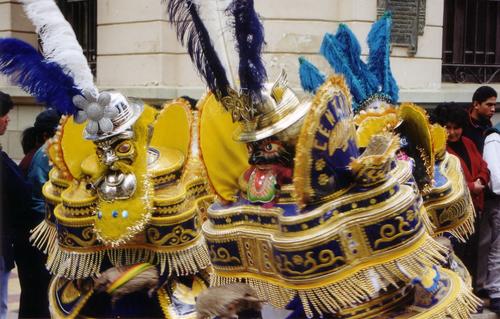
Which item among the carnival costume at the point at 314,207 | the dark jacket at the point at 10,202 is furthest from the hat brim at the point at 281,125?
the dark jacket at the point at 10,202

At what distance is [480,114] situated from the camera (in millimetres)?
7117

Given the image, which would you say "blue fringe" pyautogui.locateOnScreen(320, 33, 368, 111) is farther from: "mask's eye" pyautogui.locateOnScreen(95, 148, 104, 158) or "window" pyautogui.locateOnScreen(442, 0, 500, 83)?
"window" pyautogui.locateOnScreen(442, 0, 500, 83)

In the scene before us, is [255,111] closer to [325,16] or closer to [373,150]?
[373,150]

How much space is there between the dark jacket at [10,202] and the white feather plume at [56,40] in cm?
129

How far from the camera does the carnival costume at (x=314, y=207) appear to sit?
10.0 feet

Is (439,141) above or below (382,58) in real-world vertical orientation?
below

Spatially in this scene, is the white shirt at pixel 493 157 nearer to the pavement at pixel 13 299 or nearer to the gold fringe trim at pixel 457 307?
the gold fringe trim at pixel 457 307

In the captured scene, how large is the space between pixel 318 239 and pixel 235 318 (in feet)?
1.32

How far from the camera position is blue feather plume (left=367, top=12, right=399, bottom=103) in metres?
5.02

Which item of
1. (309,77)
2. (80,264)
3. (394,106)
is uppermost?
(309,77)

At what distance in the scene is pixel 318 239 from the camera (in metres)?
3.05

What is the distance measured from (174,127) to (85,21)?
7.81m

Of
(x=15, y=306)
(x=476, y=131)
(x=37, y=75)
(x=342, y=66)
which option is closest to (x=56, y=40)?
(x=37, y=75)

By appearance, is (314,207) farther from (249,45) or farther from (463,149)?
(463,149)
